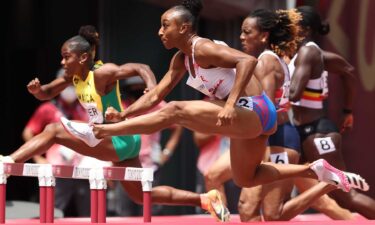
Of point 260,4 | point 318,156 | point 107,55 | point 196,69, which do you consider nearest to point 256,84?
point 196,69

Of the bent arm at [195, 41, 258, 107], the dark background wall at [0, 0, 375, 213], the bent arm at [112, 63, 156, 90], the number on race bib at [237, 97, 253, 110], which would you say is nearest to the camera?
the bent arm at [195, 41, 258, 107]

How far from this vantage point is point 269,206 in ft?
30.1

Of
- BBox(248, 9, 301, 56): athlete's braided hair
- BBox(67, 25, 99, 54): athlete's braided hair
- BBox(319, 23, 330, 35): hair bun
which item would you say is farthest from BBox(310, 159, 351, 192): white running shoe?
BBox(67, 25, 99, 54): athlete's braided hair

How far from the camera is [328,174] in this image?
27.3 ft

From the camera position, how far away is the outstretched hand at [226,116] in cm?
727

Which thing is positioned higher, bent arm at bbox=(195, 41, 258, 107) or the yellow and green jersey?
bent arm at bbox=(195, 41, 258, 107)

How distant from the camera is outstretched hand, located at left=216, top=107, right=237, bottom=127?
23.9 ft

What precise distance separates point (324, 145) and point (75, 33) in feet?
19.8

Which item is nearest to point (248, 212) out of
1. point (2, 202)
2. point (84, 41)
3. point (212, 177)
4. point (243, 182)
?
point (212, 177)

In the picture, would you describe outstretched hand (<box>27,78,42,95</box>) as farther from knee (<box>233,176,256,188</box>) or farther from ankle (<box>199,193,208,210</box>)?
knee (<box>233,176,256,188</box>)

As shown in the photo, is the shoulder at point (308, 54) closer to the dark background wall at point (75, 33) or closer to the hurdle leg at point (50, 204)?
the hurdle leg at point (50, 204)

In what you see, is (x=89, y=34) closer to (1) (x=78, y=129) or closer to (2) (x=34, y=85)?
(2) (x=34, y=85)

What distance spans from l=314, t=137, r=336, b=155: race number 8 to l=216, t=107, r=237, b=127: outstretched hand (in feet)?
6.79

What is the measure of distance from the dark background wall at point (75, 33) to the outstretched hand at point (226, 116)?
619cm
